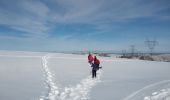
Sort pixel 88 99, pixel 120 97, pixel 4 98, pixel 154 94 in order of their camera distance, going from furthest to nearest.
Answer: pixel 154 94 < pixel 120 97 < pixel 88 99 < pixel 4 98

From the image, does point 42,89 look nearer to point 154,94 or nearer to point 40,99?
point 40,99

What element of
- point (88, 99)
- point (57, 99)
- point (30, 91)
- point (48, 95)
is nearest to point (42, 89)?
point (30, 91)

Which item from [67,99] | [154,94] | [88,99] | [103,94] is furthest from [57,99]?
[154,94]

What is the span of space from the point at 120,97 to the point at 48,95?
3.74m

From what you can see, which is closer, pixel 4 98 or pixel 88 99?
pixel 4 98

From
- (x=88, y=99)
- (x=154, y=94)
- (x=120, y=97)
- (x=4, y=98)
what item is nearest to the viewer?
(x=4, y=98)

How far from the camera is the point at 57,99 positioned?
26.2 ft

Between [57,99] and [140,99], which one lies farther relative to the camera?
[140,99]

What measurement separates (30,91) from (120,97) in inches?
190

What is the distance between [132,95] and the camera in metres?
9.43

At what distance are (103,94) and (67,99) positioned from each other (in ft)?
7.60

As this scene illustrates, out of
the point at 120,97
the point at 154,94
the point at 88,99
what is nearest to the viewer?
the point at 88,99

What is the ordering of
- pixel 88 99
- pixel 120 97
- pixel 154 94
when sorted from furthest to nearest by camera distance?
pixel 154 94 < pixel 120 97 < pixel 88 99

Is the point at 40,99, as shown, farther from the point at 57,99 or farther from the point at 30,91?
the point at 30,91
